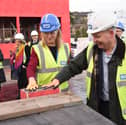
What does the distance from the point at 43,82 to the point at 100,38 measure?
3.98ft

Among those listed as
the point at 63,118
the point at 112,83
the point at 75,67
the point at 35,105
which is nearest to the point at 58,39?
the point at 75,67

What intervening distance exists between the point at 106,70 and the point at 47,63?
3.37 ft

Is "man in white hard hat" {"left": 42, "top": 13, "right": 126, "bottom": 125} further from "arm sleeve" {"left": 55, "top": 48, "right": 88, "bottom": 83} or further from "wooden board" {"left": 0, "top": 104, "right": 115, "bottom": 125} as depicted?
"wooden board" {"left": 0, "top": 104, "right": 115, "bottom": 125}

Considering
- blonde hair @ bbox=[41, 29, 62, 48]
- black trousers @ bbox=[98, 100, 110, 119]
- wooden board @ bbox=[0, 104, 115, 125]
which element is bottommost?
black trousers @ bbox=[98, 100, 110, 119]

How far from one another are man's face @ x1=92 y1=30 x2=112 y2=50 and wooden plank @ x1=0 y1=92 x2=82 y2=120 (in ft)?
1.47

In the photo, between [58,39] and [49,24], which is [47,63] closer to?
[58,39]

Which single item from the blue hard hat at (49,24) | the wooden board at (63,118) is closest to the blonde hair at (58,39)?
the blue hard hat at (49,24)

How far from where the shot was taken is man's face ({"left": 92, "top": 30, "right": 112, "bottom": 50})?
105 inches

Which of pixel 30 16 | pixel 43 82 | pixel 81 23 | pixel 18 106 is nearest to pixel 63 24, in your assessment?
pixel 30 16

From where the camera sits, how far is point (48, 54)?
3670 mm

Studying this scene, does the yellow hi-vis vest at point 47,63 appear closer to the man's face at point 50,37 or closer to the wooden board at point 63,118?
the man's face at point 50,37

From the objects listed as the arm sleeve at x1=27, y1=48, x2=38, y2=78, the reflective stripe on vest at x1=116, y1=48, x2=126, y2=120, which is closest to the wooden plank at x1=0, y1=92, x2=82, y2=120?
the reflective stripe on vest at x1=116, y1=48, x2=126, y2=120

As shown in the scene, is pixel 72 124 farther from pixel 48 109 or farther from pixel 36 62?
pixel 36 62

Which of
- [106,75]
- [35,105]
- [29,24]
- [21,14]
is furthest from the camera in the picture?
[29,24]
